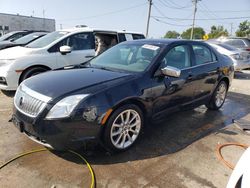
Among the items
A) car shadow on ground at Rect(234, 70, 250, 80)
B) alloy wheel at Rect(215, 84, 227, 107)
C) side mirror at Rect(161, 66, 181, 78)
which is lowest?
car shadow on ground at Rect(234, 70, 250, 80)

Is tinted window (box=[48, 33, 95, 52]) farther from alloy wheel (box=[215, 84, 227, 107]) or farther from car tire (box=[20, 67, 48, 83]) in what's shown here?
alloy wheel (box=[215, 84, 227, 107])

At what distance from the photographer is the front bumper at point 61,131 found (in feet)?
8.59

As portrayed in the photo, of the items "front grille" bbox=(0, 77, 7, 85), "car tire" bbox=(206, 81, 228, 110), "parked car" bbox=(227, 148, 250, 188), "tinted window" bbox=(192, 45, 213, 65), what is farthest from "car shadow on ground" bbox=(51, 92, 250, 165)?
"front grille" bbox=(0, 77, 7, 85)

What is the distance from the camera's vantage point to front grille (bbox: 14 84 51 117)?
267cm

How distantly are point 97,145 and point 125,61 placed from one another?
1.52 metres

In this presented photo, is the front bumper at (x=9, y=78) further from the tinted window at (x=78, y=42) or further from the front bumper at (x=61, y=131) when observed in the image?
the front bumper at (x=61, y=131)

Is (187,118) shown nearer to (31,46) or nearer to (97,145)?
(97,145)

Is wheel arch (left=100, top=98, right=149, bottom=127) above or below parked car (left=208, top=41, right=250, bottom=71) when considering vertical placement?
below

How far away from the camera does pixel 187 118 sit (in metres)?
4.68

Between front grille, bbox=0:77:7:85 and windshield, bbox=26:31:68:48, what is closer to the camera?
front grille, bbox=0:77:7:85

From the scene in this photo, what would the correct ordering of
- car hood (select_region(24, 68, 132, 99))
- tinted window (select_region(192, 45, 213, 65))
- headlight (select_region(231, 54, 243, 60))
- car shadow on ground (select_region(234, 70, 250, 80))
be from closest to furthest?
car hood (select_region(24, 68, 132, 99)), tinted window (select_region(192, 45, 213, 65)), headlight (select_region(231, 54, 243, 60)), car shadow on ground (select_region(234, 70, 250, 80))

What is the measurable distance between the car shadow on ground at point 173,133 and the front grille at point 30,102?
75 cm

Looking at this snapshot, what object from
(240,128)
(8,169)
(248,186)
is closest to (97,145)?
(8,169)

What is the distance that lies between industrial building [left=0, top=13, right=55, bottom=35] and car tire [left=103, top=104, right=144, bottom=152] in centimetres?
3697
